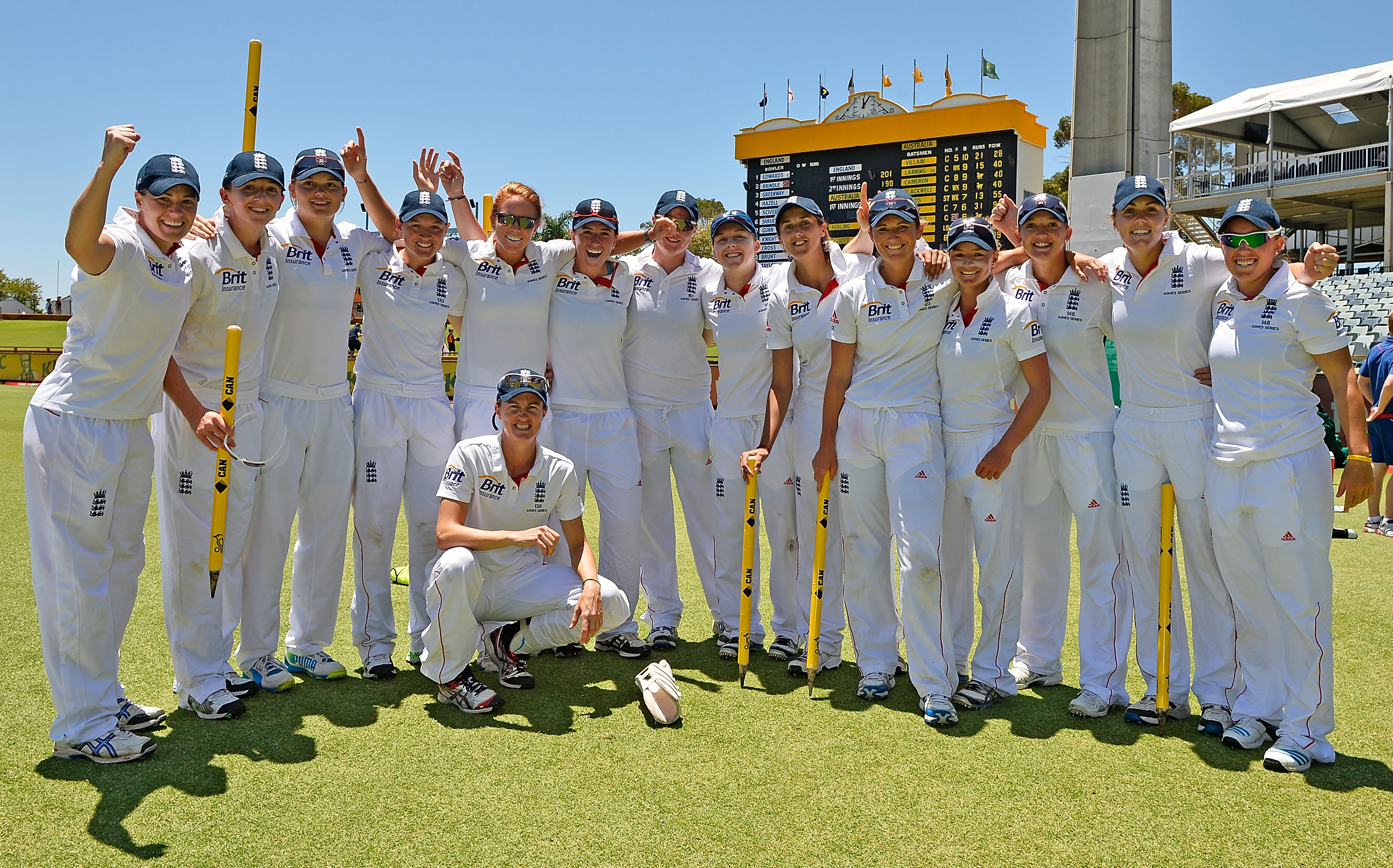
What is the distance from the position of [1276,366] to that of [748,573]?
2.78 meters

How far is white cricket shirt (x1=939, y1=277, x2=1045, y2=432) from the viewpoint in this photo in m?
5.06

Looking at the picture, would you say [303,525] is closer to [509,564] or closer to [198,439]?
[198,439]

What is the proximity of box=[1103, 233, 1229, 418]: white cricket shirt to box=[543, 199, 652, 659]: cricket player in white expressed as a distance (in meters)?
2.87

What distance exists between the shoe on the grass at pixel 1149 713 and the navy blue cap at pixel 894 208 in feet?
8.71

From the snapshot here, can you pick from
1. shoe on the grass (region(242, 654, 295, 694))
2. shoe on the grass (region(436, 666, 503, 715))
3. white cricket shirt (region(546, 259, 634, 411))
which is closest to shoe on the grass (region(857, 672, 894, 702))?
shoe on the grass (region(436, 666, 503, 715))

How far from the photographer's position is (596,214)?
6121 millimetres

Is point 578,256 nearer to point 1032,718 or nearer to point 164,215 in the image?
point 164,215

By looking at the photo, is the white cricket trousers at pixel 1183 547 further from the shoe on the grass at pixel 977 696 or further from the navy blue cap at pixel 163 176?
the navy blue cap at pixel 163 176

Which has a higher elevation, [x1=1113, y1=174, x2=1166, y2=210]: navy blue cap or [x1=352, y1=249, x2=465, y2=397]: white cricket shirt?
[x1=1113, y1=174, x2=1166, y2=210]: navy blue cap

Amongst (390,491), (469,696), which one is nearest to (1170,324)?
(469,696)

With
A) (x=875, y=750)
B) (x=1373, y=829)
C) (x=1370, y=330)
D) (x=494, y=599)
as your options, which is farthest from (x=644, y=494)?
(x=1370, y=330)

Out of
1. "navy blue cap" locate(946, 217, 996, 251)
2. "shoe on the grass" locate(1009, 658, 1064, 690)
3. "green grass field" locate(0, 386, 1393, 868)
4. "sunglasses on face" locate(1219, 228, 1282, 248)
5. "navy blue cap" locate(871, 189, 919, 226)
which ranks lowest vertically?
"green grass field" locate(0, 386, 1393, 868)

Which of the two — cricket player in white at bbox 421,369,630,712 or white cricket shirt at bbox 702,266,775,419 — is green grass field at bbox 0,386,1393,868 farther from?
white cricket shirt at bbox 702,266,775,419

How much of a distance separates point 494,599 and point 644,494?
1.44m
